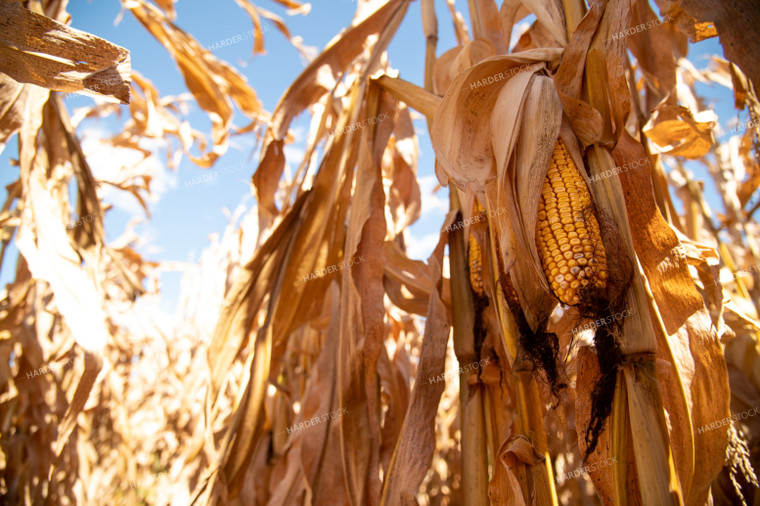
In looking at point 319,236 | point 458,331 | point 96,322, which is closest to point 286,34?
point 319,236

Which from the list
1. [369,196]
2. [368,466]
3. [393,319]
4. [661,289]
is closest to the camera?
[661,289]

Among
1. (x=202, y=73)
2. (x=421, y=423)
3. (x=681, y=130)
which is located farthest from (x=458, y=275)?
(x=202, y=73)

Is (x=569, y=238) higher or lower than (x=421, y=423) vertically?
higher

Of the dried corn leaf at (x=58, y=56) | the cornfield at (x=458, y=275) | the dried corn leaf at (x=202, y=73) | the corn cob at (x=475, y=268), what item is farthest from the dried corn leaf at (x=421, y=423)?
the dried corn leaf at (x=202, y=73)

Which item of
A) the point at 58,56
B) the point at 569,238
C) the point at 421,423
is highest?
the point at 58,56

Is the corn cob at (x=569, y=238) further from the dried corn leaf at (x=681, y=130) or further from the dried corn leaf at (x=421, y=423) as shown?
the dried corn leaf at (x=681, y=130)

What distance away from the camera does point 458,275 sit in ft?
3.76

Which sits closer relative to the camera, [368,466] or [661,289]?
[661,289]

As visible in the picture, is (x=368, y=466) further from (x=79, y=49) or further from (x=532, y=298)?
(x=79, y=49)

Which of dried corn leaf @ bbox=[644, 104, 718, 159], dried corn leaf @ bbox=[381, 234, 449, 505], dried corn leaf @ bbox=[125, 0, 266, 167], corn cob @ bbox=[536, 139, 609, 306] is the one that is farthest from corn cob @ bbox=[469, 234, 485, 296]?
dried corn leaf @ bbox=[125, 0, 266, 167]

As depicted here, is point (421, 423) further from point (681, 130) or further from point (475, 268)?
point (681, 130)

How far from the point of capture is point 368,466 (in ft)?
4.00

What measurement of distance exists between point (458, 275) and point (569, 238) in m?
0.43

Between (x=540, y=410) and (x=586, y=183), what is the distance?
1.52ft
